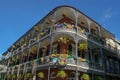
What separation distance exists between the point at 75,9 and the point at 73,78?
8399mm

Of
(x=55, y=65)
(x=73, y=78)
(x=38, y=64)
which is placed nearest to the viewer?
(x=55, y=65)

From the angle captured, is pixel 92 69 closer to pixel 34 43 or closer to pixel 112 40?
pixel 34 43

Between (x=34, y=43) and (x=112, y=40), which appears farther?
(x=112, y=40)

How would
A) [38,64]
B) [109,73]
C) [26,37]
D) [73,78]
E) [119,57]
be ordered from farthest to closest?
[26,37], [119,57], [109,73], [38,64], [73,78]

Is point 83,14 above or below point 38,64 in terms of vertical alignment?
above

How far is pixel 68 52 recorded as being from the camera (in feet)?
61.0

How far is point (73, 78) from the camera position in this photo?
17.1 meters

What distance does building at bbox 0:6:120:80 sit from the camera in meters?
15.8

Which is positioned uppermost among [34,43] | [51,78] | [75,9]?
[75,9]

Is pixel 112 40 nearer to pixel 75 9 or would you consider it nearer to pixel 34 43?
pixel 75 9

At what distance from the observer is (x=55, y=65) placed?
15.2 metres

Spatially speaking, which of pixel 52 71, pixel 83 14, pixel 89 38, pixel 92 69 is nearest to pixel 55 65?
pixel 52 71

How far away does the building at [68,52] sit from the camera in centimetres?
1576

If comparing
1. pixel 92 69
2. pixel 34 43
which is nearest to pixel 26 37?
pixel 34 43
